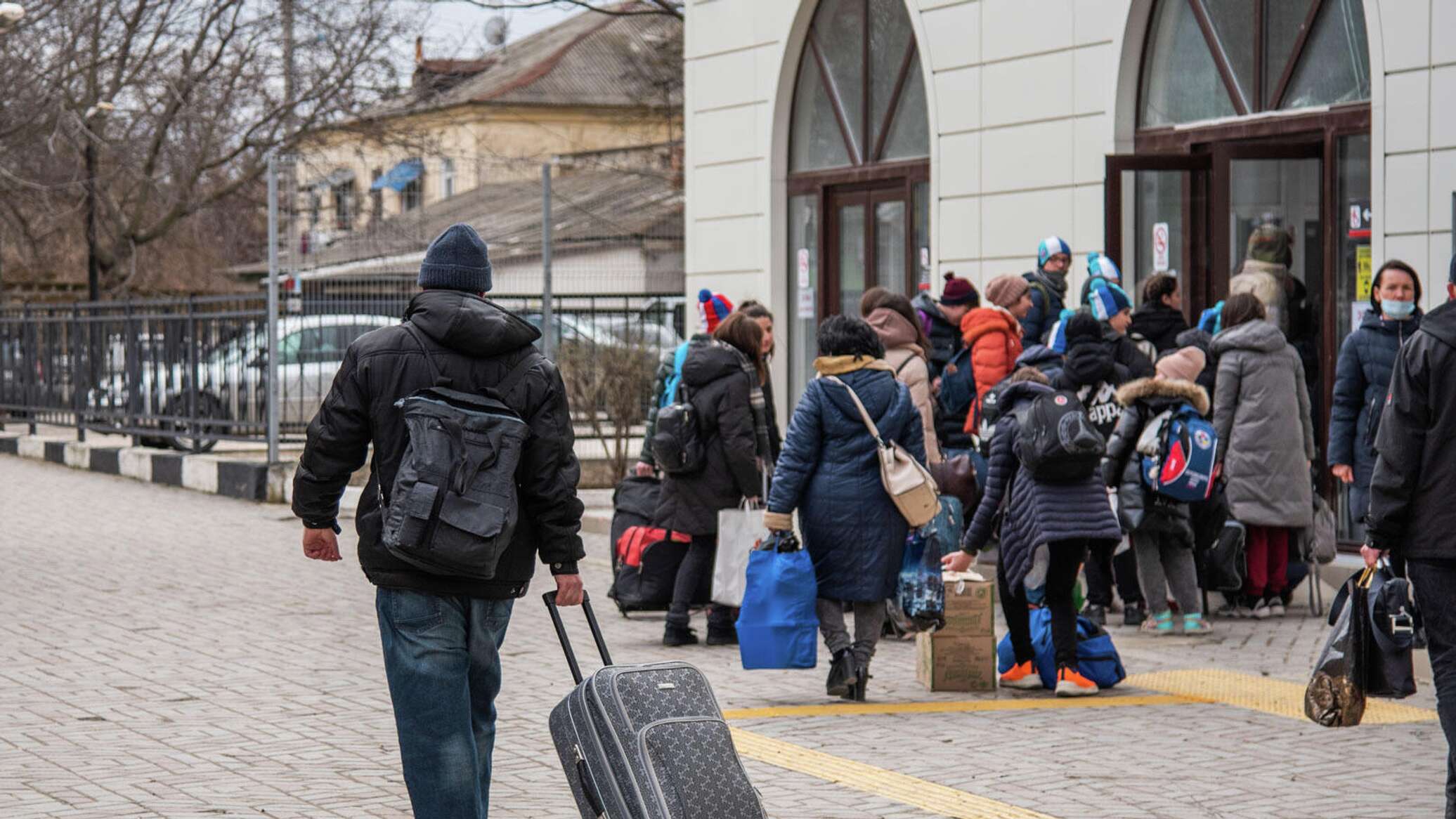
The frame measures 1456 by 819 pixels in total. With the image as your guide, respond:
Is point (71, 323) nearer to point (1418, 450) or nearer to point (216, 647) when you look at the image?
point (216, 647)

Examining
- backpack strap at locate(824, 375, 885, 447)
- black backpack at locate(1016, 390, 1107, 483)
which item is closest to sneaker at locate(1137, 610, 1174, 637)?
black backpack at locate(1016, 390, 1107, 483)

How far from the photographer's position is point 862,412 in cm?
797

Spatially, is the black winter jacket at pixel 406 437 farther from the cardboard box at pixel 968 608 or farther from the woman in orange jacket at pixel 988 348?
the woman in orange jacket at pixel 988 348

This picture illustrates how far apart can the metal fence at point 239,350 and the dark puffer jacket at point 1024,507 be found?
345 inches

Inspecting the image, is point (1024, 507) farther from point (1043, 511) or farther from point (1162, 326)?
point (1162, 326)

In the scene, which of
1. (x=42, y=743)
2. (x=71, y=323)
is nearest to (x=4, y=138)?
(x=71, y=323)

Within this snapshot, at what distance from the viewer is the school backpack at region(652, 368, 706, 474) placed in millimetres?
9492

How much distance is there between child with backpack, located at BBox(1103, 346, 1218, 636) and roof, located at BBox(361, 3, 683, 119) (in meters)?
34.1

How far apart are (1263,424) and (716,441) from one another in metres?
3.07

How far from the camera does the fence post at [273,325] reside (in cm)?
1675

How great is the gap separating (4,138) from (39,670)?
75.5 ft

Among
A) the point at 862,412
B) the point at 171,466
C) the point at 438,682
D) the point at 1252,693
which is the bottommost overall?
the point at 1252,693

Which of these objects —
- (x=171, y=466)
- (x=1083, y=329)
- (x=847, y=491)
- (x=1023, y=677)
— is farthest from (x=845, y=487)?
(x=171, y=466)

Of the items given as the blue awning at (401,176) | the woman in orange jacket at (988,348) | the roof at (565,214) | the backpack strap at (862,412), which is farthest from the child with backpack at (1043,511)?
the blue awning at (401,176)
